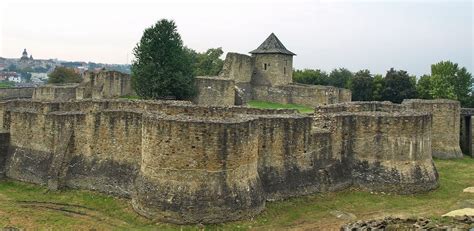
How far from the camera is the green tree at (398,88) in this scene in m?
49.2

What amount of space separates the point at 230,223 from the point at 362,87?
38.9 meters

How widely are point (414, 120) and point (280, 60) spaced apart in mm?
22434

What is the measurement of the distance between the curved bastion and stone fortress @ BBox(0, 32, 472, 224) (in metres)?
0.04

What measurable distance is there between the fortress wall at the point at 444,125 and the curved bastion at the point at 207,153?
30.1ft

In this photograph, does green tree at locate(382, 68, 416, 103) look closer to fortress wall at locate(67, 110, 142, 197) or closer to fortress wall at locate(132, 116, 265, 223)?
fortress wall at locate(67, 110, 142, 197)

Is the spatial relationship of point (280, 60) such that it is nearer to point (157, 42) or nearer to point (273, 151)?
point (157, 42)

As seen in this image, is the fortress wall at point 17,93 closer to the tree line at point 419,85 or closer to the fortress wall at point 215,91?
the fortress wall at point 215,91

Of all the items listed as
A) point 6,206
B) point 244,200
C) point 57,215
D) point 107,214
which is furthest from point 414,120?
point 6,206

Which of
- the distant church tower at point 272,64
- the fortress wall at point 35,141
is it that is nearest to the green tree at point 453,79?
the distant church tower at point 272,64

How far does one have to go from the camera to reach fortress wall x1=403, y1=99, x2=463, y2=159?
30641 mm

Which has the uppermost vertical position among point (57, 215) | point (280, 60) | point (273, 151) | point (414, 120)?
point (280, 60)

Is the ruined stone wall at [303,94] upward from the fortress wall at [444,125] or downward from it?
upward

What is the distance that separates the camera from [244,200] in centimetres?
1730

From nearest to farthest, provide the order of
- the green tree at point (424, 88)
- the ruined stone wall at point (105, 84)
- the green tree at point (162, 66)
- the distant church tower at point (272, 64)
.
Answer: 1. the green tree at point (162, 66)
2. the ruined stone wall at point (105, 84)
3. the distant church tower at point (272, 64)
4. the green tree at point (424, 88)
